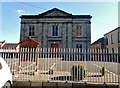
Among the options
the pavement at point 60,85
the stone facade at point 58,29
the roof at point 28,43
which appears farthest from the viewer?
the stone facade at point 58,29

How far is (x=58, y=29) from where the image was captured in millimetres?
30531

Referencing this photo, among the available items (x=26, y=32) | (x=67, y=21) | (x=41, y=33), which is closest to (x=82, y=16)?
(x=67, y=21)

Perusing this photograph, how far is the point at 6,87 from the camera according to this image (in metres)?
6.80

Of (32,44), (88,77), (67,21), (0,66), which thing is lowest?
(88,77)

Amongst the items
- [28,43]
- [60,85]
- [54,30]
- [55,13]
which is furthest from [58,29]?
[60,85]

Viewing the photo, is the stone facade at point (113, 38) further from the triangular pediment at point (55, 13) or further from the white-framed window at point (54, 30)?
the white-framed window at point (54, 30)

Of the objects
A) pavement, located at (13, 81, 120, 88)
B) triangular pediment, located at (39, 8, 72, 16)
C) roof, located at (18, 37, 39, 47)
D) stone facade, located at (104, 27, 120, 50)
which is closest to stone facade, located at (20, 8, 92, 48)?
triangular pediment, located at (39, 8, 72, 16)

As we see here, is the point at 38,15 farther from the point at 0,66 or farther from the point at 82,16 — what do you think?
the point at 0,66

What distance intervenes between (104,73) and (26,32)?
20.8 metres

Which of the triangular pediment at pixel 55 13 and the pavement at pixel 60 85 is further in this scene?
the triangular pediment at pixel 55 13

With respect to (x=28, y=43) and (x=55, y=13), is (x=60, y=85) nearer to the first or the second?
(x=28, y=43)

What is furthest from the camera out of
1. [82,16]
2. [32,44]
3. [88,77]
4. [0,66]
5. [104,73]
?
[82,16]

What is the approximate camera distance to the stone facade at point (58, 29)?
30234 mm

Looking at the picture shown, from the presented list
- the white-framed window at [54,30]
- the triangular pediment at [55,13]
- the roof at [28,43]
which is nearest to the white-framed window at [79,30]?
the triangular pediment at [55,13]
